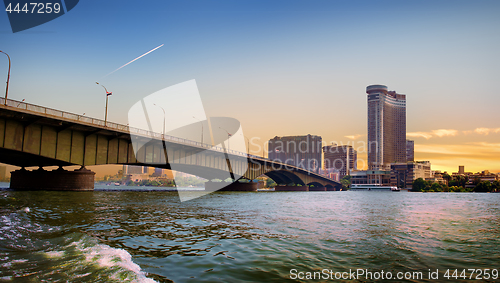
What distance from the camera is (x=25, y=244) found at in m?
9.62

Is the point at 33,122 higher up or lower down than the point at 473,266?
higher up

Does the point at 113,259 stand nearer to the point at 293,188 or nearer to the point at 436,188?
the point at 293,188

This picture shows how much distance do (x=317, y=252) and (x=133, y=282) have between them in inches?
245

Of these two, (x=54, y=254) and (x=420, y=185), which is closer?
(x=54, y=254)

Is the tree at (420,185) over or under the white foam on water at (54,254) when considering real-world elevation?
under

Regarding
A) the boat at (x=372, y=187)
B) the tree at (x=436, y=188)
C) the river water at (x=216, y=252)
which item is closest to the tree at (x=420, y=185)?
the tree at (x=436, y=188)

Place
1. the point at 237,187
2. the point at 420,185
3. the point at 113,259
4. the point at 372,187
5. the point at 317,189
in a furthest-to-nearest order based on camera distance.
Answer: the point at 372,187, the point at 317,189, the point at 420,185, the point at 237,187, the point at 113,259

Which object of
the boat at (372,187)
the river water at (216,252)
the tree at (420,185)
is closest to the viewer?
the river water at (216,252)

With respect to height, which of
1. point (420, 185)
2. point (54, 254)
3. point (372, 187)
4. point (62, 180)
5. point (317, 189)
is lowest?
point (317, 189)

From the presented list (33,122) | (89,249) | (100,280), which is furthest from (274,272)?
(33,122)

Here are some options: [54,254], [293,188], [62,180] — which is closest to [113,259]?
[54,254]

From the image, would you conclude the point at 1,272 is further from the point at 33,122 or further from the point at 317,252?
the point at 33,122

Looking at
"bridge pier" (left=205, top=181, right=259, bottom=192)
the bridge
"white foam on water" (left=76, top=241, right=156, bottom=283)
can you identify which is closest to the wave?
"white foam on water" (left=76, top=241, right=156, bottom=283)

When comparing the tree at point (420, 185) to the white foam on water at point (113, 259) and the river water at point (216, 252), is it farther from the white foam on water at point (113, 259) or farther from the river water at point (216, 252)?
the white foam on water at point (113, 259)
